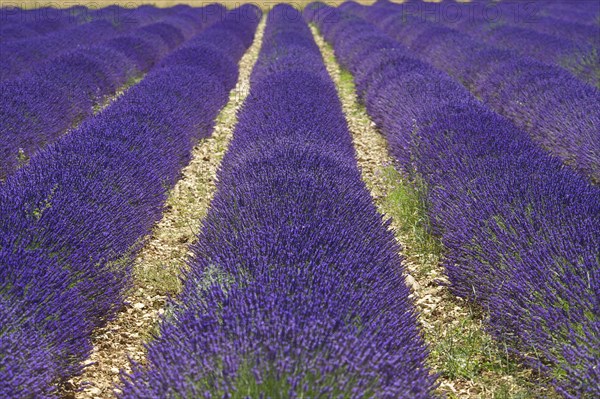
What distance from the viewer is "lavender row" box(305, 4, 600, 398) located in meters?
2.39

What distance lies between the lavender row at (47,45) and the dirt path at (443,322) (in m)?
5.58

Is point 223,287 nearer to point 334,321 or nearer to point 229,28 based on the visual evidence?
point 334,321

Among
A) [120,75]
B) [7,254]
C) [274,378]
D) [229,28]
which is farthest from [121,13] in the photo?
[274,378]

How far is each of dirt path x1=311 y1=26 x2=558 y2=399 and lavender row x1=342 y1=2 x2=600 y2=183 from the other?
155cm

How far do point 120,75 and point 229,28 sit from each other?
5457 millimetres

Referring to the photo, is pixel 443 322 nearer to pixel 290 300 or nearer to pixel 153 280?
pixel 290 300

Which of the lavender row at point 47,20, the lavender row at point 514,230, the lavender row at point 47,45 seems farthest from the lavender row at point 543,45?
the lavender row at point 47,20

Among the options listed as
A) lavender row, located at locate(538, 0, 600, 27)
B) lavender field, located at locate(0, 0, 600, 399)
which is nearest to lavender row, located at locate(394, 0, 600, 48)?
lavender row, located at locate(538, 0, 600, 27)

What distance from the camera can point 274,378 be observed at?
1.84m

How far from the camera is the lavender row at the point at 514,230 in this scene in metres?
2.39

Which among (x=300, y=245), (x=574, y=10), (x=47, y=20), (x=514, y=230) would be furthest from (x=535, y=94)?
(x=47, y=20)

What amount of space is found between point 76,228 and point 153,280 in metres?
0.65

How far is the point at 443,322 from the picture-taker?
124 inches

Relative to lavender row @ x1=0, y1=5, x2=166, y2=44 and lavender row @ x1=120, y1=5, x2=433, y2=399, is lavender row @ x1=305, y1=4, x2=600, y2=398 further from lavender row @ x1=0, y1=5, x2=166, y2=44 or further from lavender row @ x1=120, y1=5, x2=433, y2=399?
lavender row @ x1=0, y1=5, x2=166, y2=44
